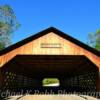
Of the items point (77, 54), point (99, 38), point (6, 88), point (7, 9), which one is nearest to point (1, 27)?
point (7, 9)

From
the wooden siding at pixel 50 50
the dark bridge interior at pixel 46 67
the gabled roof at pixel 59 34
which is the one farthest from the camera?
the dark bridge interior at pixel 46 67

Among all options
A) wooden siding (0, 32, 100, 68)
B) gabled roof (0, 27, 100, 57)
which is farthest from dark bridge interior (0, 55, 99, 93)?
gabled roof (0, 27, 100, 57)

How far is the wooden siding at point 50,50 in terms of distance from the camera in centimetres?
2233

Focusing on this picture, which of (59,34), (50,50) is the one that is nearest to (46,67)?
(59,34)

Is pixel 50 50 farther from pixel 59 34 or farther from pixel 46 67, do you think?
pixel 46 67

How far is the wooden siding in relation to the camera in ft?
73.3

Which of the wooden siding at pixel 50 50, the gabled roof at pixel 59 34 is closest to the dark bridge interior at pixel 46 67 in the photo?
the wooden siding at pixel 50 50

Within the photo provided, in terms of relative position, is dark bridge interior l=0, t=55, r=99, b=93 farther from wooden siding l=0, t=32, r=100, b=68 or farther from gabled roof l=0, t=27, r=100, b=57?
gabled roof l=0, t=27, r=100, b=57

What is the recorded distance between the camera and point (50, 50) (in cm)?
2247

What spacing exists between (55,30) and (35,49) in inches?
90.2

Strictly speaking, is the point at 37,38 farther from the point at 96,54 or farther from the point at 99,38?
the point at 99,38

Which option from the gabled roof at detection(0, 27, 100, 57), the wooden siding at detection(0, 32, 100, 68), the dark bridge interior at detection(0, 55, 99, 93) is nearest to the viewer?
the wooden siding at detection(0, 32, 100, 68)

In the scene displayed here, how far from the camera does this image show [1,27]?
58656mm

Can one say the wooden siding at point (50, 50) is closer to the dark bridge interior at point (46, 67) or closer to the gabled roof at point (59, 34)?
the gabled roof at point (59, 34)
